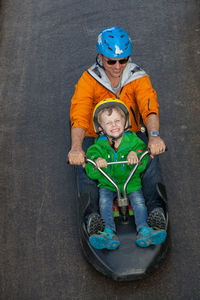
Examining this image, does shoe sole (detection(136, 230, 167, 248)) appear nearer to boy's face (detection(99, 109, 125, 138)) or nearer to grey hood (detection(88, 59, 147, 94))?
boy's face (detection(99, 109, 125, 138))

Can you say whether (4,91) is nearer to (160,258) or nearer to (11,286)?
(11,286)

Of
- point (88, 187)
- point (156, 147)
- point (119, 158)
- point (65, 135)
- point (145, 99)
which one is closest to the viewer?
point (156, 147)

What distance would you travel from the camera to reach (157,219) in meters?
3.17

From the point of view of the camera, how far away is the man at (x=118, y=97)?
344cm

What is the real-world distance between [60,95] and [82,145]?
5.87 ft

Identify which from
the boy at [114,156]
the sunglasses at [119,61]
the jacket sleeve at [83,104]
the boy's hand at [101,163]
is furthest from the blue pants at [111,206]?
the sunglasses at [119,61]

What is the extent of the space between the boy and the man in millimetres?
82

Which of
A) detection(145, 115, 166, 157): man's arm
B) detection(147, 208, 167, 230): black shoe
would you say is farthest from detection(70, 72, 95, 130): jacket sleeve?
detection(147, 208, 167, 230): black shoe

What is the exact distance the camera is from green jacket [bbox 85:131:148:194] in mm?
3441

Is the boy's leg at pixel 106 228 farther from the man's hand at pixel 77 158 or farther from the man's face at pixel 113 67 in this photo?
the man's face at pixel 113 67

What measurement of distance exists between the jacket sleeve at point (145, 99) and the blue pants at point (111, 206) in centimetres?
78

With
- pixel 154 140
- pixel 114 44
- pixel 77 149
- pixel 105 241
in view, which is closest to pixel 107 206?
pixel 105 241

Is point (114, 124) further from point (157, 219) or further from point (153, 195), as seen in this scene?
point (157, 219)

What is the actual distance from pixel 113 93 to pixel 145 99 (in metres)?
0.34
